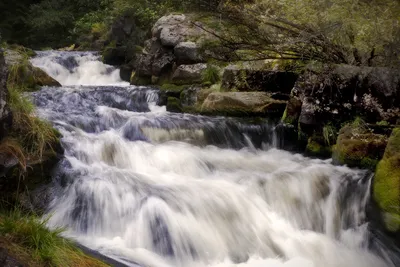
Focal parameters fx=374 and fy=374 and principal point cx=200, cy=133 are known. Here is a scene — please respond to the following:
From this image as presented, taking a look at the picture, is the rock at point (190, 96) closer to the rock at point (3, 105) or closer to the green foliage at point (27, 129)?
the green foliage at point (27, 129)

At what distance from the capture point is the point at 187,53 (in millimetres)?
11086

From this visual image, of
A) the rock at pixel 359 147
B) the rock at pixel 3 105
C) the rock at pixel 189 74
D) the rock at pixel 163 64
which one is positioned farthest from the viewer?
the rock at pixel 163 64

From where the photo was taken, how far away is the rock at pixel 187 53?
35.7ft

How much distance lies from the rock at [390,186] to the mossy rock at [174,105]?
5.34m

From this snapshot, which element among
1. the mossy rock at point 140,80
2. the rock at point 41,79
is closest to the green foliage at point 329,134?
the mossy rock at point 140,80

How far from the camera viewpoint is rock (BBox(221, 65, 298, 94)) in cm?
846

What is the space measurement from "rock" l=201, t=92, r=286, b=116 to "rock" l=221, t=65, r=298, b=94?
15.7 inches

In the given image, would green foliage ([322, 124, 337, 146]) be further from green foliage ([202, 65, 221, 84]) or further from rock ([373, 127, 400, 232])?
green foliage ([202, 65, 221, 84])

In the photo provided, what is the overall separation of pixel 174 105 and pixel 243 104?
6.57 ft

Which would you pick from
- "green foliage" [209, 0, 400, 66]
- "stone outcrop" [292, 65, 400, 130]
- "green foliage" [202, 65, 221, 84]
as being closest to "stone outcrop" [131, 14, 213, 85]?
"green foliage" [202, 65, 221, 84]

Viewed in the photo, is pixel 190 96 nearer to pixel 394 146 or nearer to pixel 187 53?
pixel 187 53

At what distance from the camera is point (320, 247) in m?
4.61

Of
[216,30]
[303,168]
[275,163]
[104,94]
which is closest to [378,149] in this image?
[303,168]

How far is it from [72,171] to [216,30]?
6.04 meters
